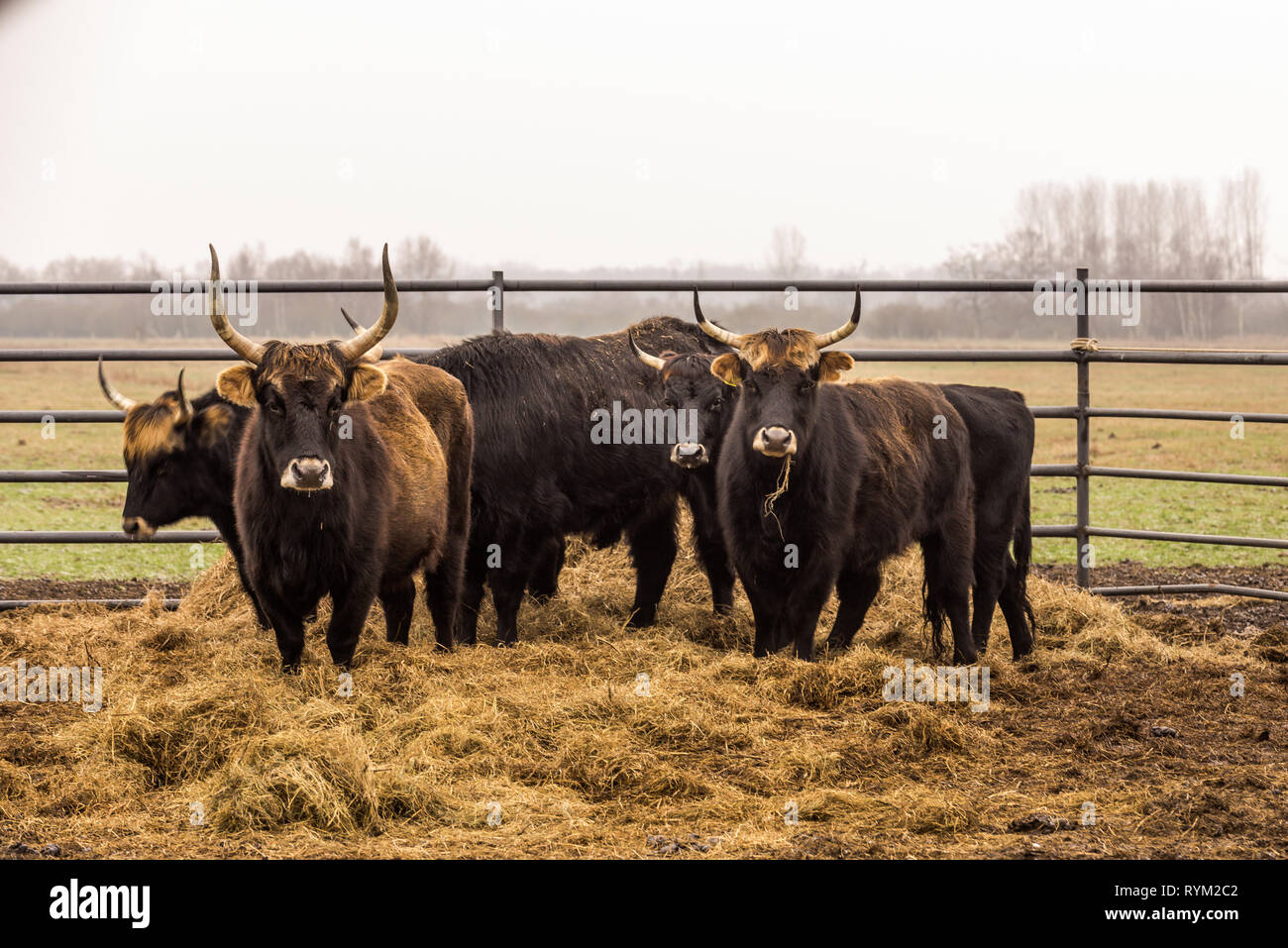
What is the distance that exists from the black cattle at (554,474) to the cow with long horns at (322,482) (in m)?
1.04

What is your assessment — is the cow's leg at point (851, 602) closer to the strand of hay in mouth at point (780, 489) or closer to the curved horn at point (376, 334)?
the strand of hay in mouth at point (780, 489)

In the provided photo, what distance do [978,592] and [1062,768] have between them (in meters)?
2.33

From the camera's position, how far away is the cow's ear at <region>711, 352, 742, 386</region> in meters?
6.27

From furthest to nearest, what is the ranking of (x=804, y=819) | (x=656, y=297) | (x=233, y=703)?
(x=656, y=297), (x=233, y=703), (x=804, y=819)

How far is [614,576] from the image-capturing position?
26.9ft

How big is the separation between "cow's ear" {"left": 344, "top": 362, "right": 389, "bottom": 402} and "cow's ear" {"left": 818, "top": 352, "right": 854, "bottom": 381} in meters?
2.11

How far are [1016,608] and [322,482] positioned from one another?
3.90 meters

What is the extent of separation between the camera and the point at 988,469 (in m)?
7.05

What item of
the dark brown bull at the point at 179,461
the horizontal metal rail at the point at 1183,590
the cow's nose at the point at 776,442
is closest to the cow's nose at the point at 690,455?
the cow's nose at the point at 776,442

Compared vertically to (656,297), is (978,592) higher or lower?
lower

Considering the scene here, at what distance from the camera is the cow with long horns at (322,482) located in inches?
207

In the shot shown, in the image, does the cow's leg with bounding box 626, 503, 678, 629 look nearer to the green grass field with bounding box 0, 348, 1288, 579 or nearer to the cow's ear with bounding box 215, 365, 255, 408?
the cow's ear with bounding box 215, 365, 255, 408
